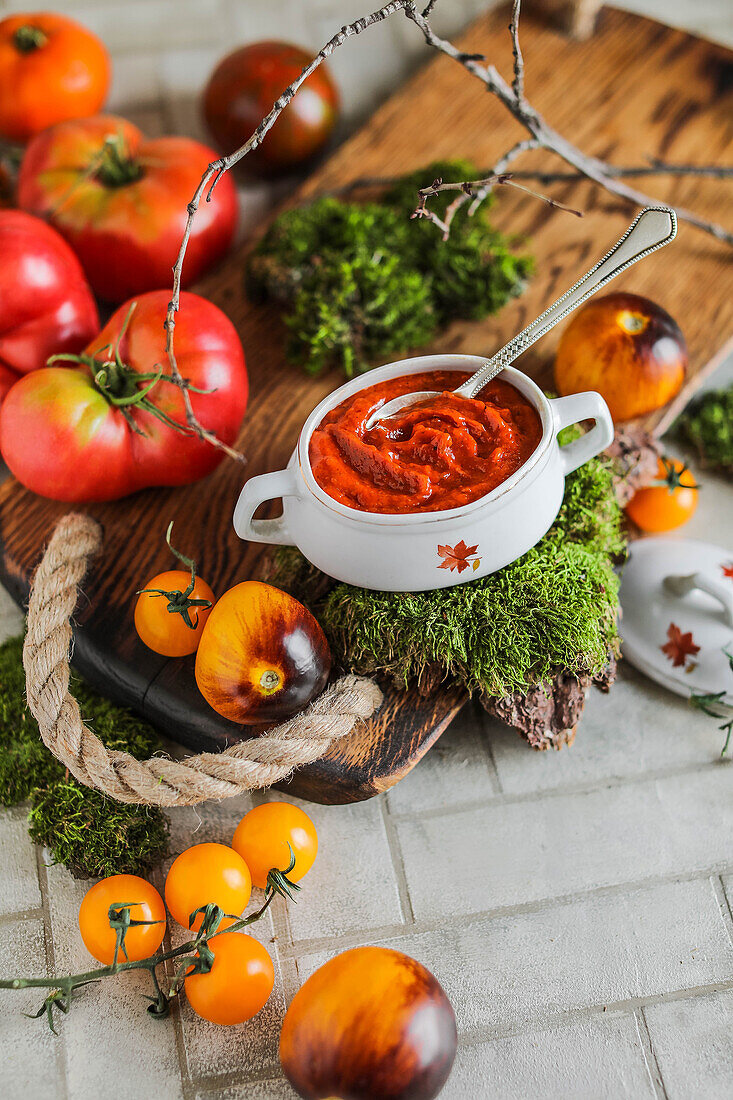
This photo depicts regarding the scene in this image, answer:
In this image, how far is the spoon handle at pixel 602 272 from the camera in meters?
1.23

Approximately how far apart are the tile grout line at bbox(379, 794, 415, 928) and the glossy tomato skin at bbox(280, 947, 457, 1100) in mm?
203

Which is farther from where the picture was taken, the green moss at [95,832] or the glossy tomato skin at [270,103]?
the glossy tomato skin at [270,103]

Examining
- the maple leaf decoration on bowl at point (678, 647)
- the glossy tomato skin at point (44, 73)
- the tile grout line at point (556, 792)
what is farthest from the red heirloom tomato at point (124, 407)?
the glossy tomato skin at point (44, 73)

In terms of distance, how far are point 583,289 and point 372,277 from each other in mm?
509

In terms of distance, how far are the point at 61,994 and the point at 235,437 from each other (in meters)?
0.87

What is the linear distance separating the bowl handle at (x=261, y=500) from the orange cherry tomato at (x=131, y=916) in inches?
19.8

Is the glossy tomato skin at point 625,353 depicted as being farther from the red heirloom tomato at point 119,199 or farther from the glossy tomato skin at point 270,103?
the glossy tomato skin at point 270,103

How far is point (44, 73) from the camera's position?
6.75 feet

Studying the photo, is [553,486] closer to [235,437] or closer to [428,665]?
[428,665]

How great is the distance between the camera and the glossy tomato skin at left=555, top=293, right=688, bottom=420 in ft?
4.91

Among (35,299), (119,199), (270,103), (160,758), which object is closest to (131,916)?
(160,758)

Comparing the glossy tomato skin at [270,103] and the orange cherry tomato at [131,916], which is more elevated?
the glossy tomato skin at [270,103]

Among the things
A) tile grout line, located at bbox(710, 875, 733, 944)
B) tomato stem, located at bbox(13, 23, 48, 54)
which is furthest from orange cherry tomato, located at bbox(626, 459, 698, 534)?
tomato stem, located at bbox(13, 23, 48, 54)

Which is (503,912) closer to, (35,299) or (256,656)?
(256,656)
